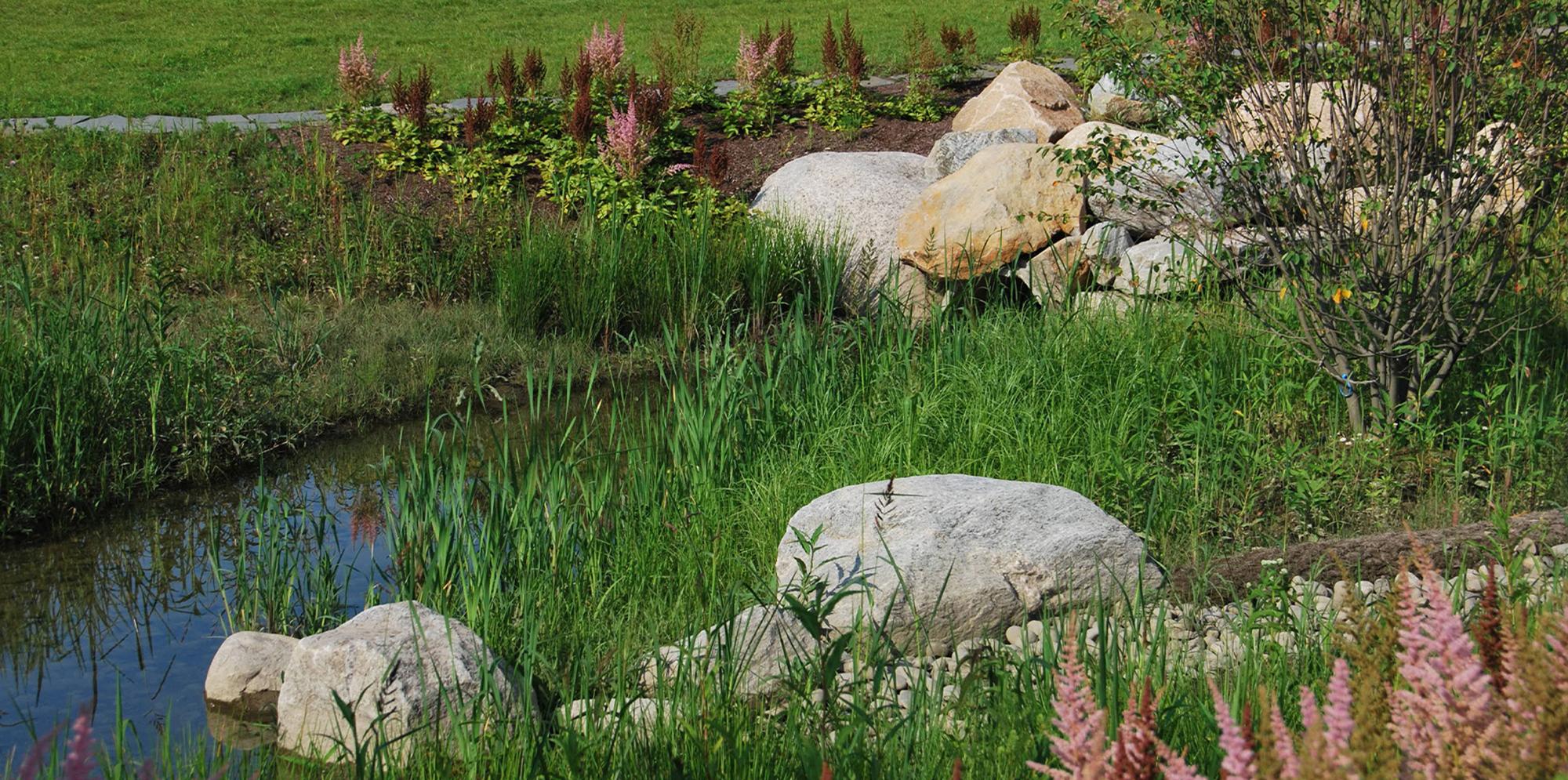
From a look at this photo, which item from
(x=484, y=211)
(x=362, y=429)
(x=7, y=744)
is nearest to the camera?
(x=7, y=744)

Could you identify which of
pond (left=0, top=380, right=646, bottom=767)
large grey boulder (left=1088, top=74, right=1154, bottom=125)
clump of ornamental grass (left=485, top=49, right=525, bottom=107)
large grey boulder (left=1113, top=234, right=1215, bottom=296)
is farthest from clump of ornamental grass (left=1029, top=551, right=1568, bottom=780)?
clump of ornamental grass (left=485, top=49, right=525, bottom=107)

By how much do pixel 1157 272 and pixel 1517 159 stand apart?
1.80 m

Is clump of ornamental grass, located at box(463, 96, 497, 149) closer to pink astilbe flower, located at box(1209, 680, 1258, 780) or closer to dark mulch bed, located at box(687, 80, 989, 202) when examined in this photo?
dark mulch bed, located at box(687, 80, 989, 202)

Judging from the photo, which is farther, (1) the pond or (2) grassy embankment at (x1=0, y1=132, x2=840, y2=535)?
(2) grassy embankment at (x1=0, y1=132, x2=840, y2=535)

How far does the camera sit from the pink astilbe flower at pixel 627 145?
892 cm

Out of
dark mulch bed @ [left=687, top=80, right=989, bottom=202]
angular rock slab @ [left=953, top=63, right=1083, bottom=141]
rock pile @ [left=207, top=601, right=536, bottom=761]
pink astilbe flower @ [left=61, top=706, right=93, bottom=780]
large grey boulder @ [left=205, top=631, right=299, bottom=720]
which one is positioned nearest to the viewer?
pink astilbe flower @ [left=61, top=706, right=93, bottom=780]

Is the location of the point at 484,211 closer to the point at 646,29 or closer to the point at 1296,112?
the point at 1296,112

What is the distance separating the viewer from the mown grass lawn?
14.2 m

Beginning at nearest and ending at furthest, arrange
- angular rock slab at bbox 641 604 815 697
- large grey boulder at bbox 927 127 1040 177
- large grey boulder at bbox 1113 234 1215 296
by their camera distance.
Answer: angular rock slab at bbox 641 604 815 697 → large grey boulder at bbox 1113 234 1215 296 → large grey boulder at bbox 927 127 1040 177

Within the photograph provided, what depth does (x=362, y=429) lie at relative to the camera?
7.05 m

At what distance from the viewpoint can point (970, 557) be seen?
Answer: 13.8ft

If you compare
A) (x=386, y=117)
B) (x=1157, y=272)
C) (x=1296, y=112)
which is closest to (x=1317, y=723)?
(x=1296, y=112)

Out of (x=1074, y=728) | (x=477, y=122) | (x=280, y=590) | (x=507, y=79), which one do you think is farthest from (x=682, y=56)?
(x=1074, y=728)

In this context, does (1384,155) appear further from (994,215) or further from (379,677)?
(379,677)
